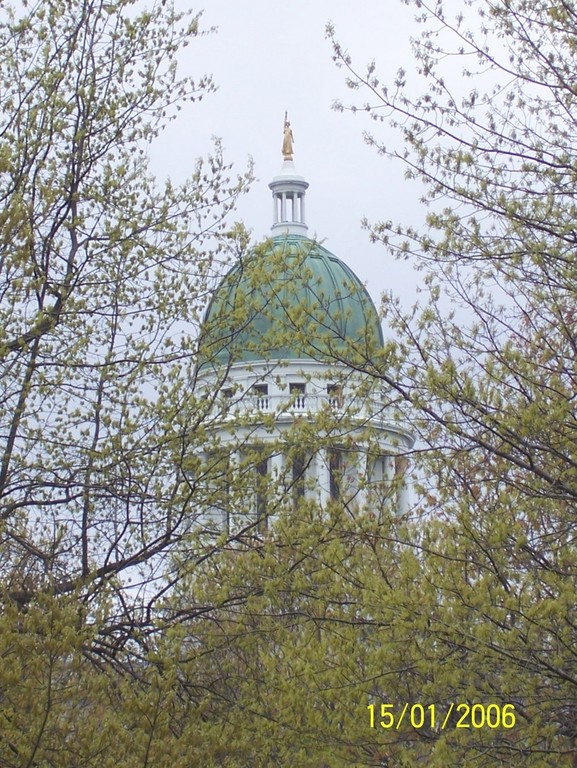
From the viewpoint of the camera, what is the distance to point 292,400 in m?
8.84

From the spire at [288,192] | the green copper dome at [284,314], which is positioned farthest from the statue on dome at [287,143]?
the green copper dome at [284,314]

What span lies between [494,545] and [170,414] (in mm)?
2807

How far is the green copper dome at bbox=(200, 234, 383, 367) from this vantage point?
771cm

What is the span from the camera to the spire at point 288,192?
4625 cm

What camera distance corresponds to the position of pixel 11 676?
6906 millimetres

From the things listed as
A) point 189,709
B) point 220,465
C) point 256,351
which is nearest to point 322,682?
point 189,709

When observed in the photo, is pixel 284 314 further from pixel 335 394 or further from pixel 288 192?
pixel 288 192

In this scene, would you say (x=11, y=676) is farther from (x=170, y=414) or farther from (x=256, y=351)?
(x=256, y=351)

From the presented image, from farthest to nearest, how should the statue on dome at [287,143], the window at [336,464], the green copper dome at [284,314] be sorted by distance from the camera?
the statue on dome at [287,143] → the window at [336,464] → the green copper dome at [284,314]

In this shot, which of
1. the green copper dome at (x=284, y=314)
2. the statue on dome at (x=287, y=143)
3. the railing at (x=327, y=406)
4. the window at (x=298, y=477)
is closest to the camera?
the green copper dome at (x=284, y=314)
